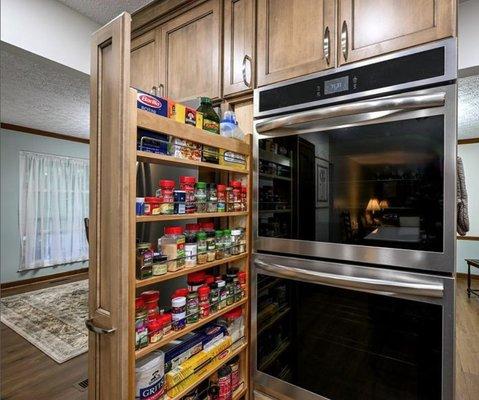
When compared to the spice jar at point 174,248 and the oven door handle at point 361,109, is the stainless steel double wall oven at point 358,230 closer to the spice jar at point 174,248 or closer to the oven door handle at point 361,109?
the oven door handle at point 361,109

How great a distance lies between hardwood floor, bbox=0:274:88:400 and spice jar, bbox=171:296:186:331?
1.52 m

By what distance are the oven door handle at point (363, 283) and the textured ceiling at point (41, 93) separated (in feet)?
5.74

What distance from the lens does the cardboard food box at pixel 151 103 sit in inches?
35.9

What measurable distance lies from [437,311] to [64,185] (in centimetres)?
547

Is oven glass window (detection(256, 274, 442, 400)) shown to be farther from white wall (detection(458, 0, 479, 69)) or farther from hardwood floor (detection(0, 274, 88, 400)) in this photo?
hardwood floor (detection(0, 274, 88, 400))

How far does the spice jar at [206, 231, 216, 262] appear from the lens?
119 cm

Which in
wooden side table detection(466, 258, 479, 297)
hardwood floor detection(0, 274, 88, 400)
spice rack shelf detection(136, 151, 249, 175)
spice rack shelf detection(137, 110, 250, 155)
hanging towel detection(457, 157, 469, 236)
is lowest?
hardwood floor detection(0, 274, 88, 400)

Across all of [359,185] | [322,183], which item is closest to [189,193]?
[322,183]

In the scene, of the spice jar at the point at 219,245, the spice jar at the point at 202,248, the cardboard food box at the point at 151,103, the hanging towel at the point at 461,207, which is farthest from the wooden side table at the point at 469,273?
the cardboard food box at the point at 151,103

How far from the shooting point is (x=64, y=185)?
489 centimetres

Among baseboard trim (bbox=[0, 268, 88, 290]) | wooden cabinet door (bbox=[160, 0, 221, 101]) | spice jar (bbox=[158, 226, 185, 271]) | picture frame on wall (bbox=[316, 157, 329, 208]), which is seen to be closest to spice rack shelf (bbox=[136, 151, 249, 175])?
spice jar (bbox=[158, 226, 185, 271])

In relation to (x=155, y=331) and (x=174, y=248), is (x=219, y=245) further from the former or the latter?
(x=155, y=331)

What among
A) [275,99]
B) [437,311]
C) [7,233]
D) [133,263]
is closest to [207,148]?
[275,99]

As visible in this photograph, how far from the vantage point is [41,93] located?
2955 millimetres
